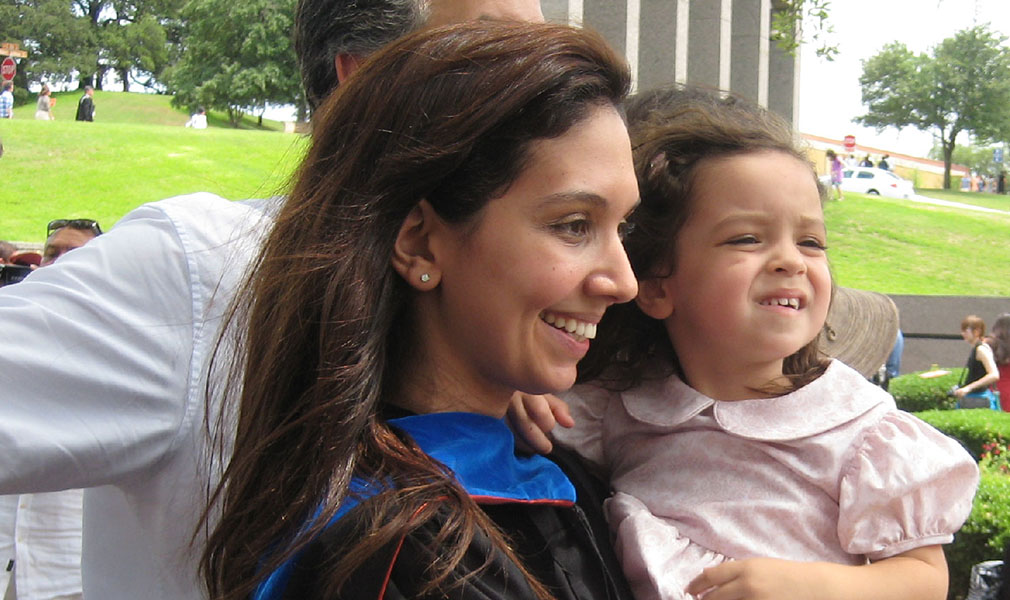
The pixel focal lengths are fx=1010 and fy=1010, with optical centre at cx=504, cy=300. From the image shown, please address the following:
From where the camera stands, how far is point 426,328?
1.59 metres

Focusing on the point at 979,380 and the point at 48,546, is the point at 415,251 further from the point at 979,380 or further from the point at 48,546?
the point at 979,380

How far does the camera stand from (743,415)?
1850 millimetres

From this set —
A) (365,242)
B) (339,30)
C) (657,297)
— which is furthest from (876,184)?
(365,242)

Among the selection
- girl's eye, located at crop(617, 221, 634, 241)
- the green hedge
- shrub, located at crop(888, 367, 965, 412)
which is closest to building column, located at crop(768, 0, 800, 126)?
shrub, located at crop(888, 367, 965, 412)

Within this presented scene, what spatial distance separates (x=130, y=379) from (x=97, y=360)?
6 centimetres

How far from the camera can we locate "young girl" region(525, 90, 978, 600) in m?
1.66

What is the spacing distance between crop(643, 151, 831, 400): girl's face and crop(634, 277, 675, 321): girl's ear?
0.02m

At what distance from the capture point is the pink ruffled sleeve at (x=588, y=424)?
203 cm

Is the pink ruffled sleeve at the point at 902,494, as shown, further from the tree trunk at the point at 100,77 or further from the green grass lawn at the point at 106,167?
the tree trunk at the point at 100,77

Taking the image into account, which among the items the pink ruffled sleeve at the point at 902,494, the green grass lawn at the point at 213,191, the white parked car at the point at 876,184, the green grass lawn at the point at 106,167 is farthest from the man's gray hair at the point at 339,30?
the white parked car at the point at 876,184

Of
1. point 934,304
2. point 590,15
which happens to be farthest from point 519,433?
point 934,304

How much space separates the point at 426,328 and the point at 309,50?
1.10m

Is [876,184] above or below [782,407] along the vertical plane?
below

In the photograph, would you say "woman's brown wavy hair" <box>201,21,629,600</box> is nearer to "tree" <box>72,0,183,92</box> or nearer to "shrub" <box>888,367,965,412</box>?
"shrub" <box>888,367,965,412</box>
